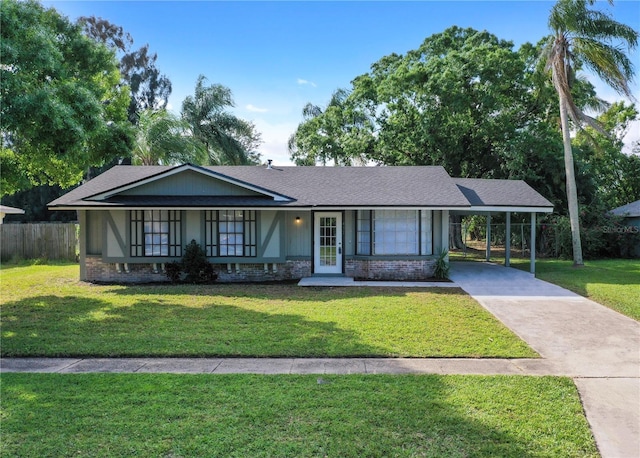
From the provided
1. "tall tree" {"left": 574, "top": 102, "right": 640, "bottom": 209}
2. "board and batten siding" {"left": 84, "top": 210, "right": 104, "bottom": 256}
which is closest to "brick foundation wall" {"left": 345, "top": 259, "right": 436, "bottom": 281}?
"board and batten siding" {"left": 84, "top": 210, "right": 104, "bottom": 256}

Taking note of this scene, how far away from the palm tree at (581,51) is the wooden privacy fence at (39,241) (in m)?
22.0

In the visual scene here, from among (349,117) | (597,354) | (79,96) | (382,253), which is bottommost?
(597,354)

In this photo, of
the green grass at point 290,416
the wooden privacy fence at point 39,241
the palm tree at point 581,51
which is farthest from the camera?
the wooden privacy fence at point 39,241

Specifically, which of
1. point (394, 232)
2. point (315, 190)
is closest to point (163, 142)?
point (315, 190)

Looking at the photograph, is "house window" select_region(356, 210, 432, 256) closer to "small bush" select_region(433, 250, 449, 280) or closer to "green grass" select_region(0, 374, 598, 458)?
"small bush" select_region(433, 250, 449, 280)

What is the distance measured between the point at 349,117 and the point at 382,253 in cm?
1614

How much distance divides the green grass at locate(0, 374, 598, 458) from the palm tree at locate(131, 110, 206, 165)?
21873 millimetres

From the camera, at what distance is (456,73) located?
21109 millimetres

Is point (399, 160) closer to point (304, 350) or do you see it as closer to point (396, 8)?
point (396, 8)

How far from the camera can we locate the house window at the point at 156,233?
492 inches

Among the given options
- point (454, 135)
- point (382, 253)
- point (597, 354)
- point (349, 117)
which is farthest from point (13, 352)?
point (349, 117)

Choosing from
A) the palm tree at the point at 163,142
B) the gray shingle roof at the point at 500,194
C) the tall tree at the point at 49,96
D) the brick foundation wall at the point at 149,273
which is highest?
the palm tree at the point at 163,142

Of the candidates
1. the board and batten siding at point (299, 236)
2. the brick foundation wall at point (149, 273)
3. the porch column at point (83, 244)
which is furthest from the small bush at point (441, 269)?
the porch column at point (83, 244)

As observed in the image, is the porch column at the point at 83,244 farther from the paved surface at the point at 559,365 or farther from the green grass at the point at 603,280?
the green grass at the point at 603,280
